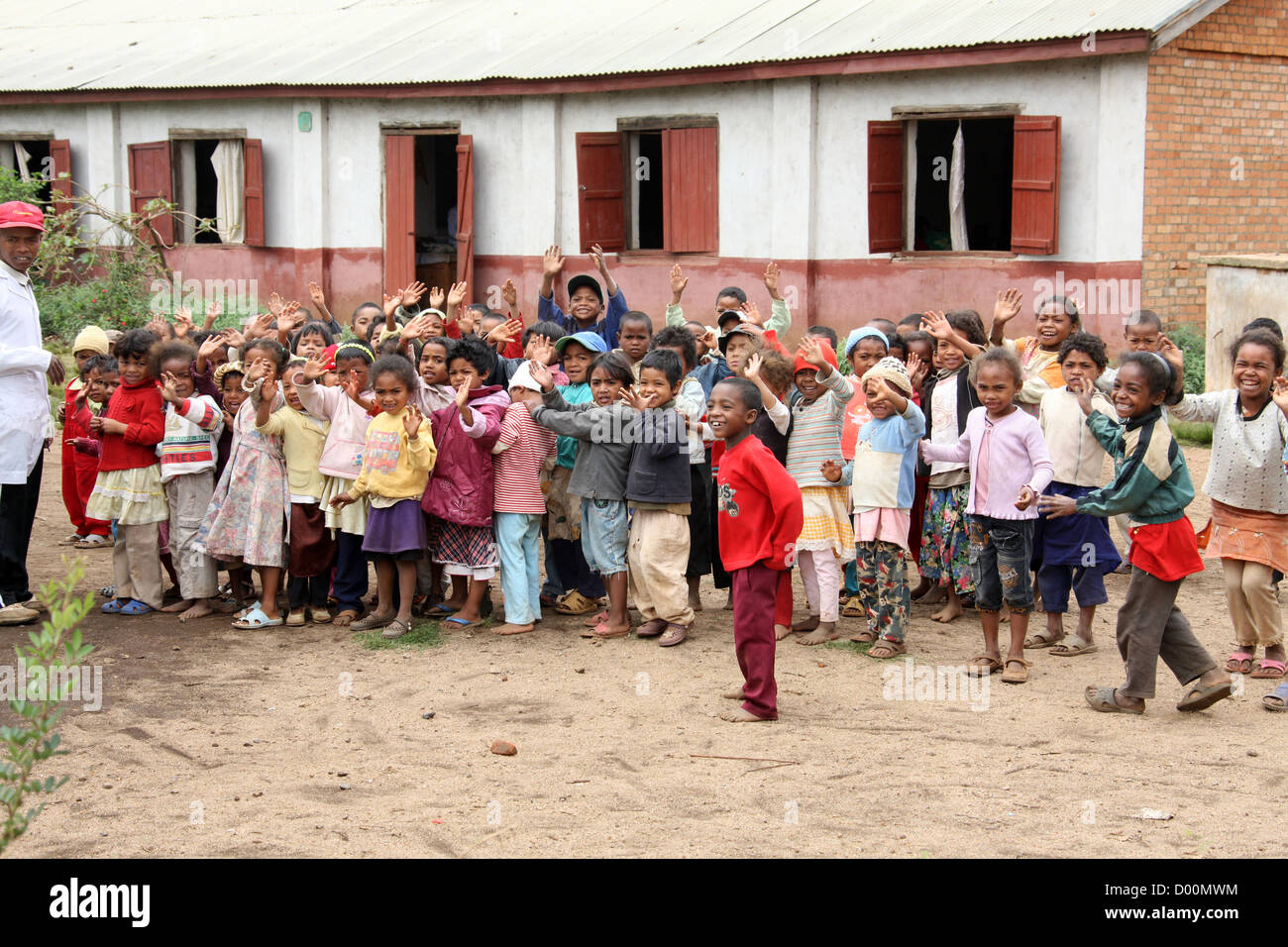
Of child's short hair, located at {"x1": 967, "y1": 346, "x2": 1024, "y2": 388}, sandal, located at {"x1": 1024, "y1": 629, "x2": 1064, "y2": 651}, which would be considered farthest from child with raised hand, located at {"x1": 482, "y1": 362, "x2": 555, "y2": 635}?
sandal, located at {"x1": 1024, "y1": 629, "x2": 1064, "y2": 651}

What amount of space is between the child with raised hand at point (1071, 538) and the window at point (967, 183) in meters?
6.58

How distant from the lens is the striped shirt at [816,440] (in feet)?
20.9

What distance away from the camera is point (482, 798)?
435cm

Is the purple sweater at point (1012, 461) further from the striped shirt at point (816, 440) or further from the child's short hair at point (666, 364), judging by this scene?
the child's short hair at point (666, 364)

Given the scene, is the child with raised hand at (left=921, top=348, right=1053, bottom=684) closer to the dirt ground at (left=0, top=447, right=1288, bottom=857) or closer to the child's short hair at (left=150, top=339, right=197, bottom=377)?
the dirt ground at (left=0, top=447, right=1288, bottom=857)

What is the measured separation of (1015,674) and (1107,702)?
45 centimetres


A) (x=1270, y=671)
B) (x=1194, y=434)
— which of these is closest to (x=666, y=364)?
(x=1270, y=671)

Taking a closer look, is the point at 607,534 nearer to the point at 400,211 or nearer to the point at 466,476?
the point at 466,476

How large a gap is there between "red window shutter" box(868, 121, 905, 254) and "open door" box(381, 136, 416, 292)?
5.70 meters

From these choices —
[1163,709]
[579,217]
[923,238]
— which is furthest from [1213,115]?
[1163,709]

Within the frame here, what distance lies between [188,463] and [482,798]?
2.95m

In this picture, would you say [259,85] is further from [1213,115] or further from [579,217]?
[1213,115]

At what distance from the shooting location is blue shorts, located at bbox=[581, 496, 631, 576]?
6.32m

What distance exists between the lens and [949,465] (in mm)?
6270
